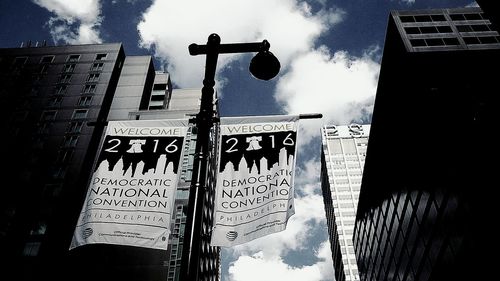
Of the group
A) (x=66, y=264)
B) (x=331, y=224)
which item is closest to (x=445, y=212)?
(x=66, y=264)

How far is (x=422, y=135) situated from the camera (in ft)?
87.0

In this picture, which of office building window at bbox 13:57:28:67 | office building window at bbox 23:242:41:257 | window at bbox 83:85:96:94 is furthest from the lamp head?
office building window at bbox 13:57:28:67

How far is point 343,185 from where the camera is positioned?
5704 inches

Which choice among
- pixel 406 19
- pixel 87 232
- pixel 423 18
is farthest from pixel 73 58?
pixel 87 232

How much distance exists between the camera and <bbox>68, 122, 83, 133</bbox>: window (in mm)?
54547

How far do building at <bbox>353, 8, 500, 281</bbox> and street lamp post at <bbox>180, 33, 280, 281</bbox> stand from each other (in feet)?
56.6

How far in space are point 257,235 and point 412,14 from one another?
72.6 meters

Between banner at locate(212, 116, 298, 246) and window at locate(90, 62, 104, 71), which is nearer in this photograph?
banner at locate(212, 116, 298, 246)

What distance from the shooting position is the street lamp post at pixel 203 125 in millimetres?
4512

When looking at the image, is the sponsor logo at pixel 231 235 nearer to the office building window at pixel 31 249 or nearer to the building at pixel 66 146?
the building at pixel 66 146

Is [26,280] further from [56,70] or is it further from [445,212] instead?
[445,212]

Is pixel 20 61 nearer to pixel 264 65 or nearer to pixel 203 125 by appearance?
pixel 264 65

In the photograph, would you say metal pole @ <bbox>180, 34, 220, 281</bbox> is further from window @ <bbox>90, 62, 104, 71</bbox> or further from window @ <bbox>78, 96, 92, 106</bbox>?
window @ <bbox>90, 62, 104, 71</bbox>

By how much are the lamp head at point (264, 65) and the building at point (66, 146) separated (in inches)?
1173
